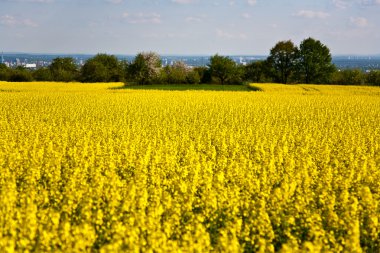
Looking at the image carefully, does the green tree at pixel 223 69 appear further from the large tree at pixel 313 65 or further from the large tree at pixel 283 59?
the large tree at pixel 313 65

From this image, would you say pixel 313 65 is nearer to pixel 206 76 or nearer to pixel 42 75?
pixel 206 76

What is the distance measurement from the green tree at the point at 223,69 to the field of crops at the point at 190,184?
54.4 meters

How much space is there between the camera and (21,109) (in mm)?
30250

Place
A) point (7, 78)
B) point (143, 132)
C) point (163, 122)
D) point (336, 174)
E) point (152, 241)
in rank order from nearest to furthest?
point (152, 241)
point (336, 174)
point (143, 132)
point (163, 122)
point (7, 78)

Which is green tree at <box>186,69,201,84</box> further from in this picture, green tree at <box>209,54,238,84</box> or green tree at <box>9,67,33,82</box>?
green tree at <box>9,67,33,82</box>

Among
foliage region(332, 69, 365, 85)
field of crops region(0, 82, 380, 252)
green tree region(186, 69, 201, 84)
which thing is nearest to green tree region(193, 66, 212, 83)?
green tree region(186, 69, 201, 84)

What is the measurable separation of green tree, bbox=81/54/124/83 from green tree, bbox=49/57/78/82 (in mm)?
3969

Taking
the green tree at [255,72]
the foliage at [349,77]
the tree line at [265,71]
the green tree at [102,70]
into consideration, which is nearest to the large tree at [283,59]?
the tree line at [265,71]

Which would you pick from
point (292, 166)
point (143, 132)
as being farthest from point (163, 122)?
point (292, 166)

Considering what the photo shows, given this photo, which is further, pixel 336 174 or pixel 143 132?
pixel 143 132

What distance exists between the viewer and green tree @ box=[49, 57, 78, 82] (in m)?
98.5

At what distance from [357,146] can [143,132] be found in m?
9.72

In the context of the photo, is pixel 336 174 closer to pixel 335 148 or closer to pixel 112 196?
pixel 335 148

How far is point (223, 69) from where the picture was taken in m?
83.9
